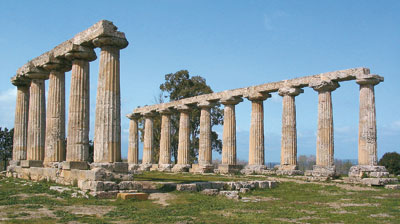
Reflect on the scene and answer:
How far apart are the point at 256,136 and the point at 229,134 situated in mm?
2803

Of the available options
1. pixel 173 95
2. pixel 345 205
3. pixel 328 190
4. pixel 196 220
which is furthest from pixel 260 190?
pixel 173 95

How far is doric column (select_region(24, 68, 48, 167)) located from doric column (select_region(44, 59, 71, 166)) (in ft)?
8.18

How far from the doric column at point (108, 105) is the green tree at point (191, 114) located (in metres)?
39.6

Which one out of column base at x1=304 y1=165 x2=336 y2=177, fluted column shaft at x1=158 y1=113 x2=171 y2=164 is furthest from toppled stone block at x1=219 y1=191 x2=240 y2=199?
fluted column shaft at x1=158 y1=113 x2=171 y2=164

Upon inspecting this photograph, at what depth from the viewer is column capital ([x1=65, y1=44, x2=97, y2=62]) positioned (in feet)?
71.9

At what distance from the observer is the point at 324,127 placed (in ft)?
102

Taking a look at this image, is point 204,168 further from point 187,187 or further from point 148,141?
point 187,187

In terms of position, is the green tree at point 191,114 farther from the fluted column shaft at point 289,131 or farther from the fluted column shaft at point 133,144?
the fluted column shaft at point 289,131

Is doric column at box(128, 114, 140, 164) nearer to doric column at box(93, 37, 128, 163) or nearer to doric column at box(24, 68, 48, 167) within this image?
doric column at box(24, 68, 48, 167)

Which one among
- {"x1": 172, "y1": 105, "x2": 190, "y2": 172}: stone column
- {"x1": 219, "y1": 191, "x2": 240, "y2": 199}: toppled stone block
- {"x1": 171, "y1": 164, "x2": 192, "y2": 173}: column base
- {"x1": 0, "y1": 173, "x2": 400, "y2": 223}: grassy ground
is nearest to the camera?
{"x1": 0, "y1": 173, "x2": 400, "y2": 223}: grassy ground

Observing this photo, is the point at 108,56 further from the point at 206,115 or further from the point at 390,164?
the point at 390,164

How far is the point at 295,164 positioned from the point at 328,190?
424 inches

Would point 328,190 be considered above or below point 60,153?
below

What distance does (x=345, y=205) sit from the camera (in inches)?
685
